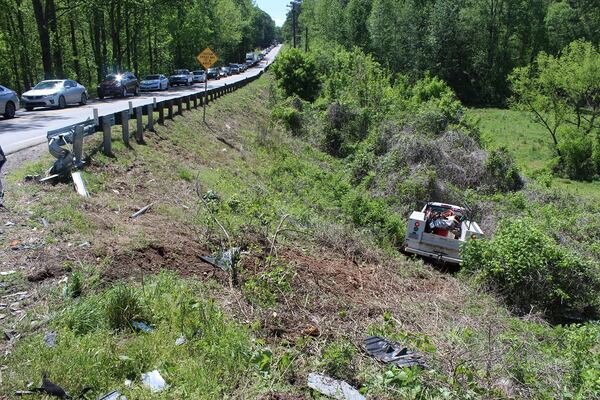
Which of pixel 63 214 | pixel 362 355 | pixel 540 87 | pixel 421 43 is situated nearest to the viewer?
pixel 362 355

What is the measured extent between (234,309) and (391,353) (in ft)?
6.44

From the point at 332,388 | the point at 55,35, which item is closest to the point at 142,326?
the point at 332,388

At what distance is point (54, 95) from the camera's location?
21812mm

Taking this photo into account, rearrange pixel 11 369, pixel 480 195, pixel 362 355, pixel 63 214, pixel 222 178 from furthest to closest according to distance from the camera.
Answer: pixel 480 195, pixel 222 178, pixel 63 214, pixel 362 355, pixel 11 369

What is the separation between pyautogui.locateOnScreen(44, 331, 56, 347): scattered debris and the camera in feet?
15.1

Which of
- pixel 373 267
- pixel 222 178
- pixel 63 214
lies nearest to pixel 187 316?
pixel 63 214

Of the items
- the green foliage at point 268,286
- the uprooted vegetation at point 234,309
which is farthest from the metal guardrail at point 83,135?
the green foliage at point 268,286

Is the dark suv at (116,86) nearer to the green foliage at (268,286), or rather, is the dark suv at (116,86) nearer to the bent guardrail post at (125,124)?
the bent guardrail post at (125,124)

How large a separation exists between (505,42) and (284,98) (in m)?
45.5

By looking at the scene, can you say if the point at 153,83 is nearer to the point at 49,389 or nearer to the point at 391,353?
the point at 391,353

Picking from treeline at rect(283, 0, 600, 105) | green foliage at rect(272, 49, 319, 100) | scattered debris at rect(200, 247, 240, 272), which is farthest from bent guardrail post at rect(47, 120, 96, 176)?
treeline at rect(283, 0, 600, 105)

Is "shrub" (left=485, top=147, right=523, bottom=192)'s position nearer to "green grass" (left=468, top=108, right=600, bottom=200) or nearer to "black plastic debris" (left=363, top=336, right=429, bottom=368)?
"green grass" (left=468, top=108, right=600, bottom=200)

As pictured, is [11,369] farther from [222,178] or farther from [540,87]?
[540,87]

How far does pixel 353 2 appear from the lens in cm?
6938
